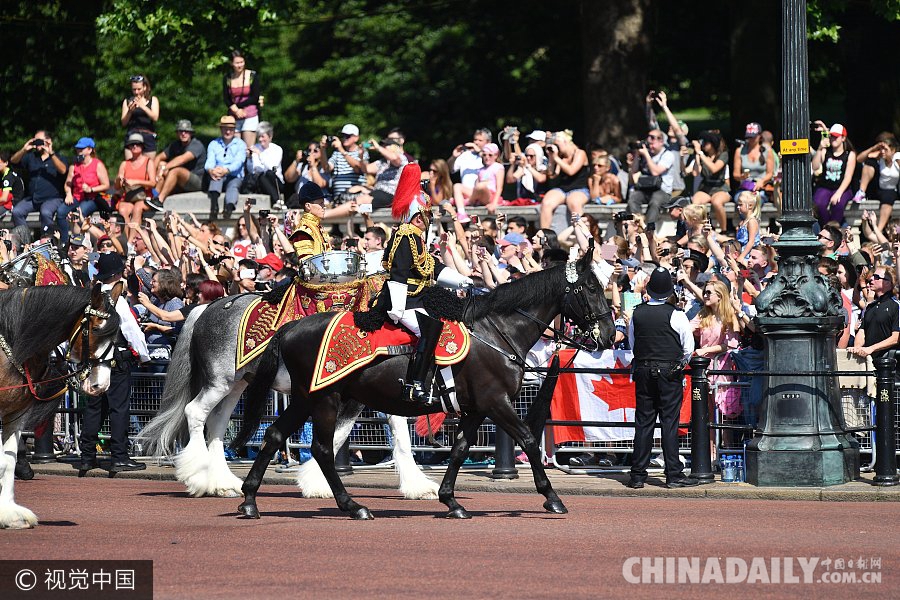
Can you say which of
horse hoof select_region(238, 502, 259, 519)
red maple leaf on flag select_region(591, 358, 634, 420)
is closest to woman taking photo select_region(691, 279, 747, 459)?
red maple leaf on flag select_region(591, 358, 634, 420)

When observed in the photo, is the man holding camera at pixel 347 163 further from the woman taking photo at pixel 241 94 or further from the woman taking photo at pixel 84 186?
the woman taking photo at pixel 84 186

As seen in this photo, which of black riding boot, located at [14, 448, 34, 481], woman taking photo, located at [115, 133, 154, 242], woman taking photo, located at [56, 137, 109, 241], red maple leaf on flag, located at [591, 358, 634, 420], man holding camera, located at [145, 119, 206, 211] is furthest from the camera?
man holding camera, located at [145, 119, 206, 211]

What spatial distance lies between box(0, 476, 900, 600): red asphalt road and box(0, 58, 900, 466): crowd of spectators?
297 centimetres

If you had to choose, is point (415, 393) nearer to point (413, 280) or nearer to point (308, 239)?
point (413, 280)

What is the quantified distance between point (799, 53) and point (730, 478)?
4571 millimetres

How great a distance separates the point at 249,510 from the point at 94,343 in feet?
6.84

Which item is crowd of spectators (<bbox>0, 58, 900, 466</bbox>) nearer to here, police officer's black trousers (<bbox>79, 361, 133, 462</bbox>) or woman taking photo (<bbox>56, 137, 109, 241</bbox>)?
woman taking photo (<bbox>56, 137, 109, 241</bbox>)

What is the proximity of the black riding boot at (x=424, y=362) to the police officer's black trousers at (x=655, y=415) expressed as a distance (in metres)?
3.28

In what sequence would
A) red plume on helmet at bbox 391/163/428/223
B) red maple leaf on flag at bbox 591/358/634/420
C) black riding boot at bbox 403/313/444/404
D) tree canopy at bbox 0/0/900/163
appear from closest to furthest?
black riding boot at bbox 403/313/444/404 < red plume on helmet at bbox 391/163/428/223 < red maple leaf on flag at bbox 591/358/634/420 < tree canopy at bbox 0/0/900/163

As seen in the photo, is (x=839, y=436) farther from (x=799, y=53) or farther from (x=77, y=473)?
(x=77, y=473)

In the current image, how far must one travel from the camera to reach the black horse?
1441 centimetres

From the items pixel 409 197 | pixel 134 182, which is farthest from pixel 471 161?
pixel 409 197

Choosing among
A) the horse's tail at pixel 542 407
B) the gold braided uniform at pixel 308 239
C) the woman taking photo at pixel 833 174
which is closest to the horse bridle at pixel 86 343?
the gold braided uniform at pixel 308 239

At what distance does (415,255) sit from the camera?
47.6 feet
